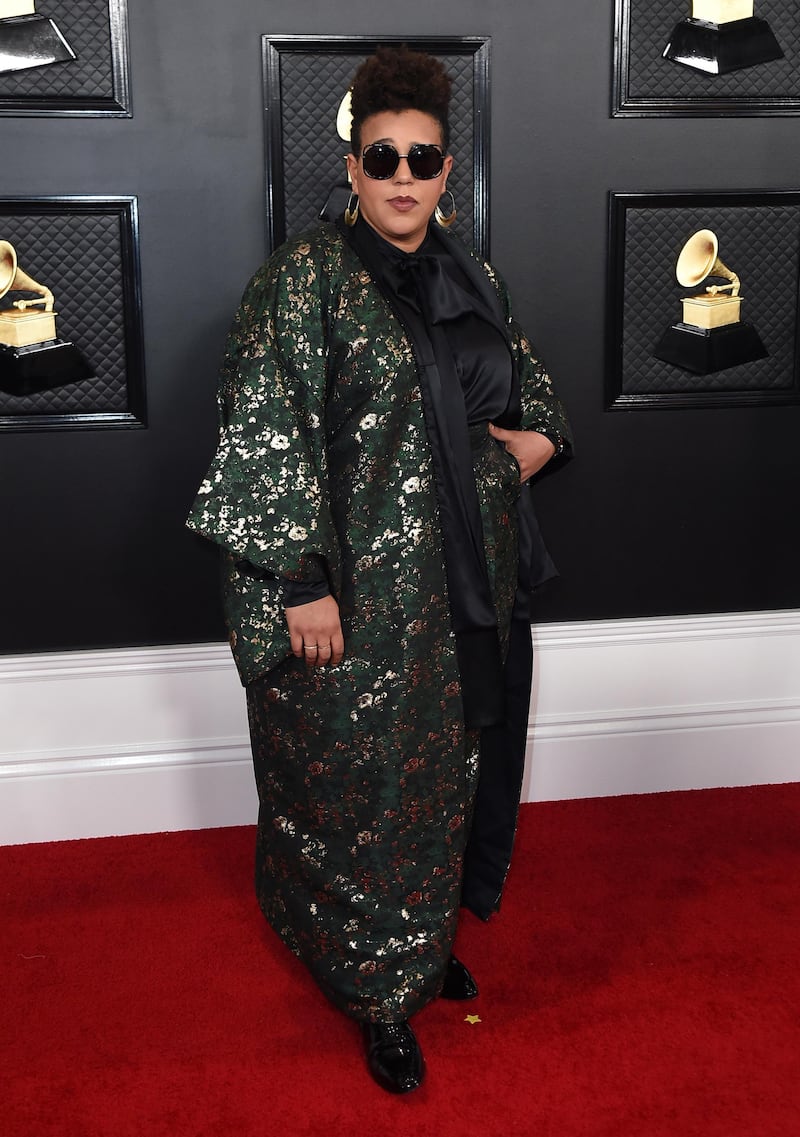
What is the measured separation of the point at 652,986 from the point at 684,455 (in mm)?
1301

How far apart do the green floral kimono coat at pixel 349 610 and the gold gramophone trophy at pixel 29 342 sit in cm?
73

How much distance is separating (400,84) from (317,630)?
Result: 0.89m

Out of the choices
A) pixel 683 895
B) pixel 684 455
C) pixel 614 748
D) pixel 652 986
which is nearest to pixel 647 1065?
pixel 652 986

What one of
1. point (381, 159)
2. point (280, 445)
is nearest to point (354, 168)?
point (381, 159)

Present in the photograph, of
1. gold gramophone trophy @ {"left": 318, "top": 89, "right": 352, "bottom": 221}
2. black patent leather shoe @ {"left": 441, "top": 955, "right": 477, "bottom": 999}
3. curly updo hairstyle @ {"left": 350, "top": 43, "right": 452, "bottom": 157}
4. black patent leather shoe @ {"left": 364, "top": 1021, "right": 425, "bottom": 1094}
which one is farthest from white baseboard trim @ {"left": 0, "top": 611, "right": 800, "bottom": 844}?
curly updo hairstyle @ {"left": 350, "top": 43, "right": 452, "bottom": 157}

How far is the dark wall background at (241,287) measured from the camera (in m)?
2.57

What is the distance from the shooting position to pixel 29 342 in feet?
8.62

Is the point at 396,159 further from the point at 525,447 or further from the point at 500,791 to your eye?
the point at 500,791

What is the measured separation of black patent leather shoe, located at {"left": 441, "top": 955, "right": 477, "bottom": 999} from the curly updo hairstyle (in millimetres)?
1535

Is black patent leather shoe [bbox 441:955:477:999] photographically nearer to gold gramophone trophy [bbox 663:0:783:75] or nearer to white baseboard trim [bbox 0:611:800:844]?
white baseboard trim [bbox 0:611:800:844]

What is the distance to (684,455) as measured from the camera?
2.98m

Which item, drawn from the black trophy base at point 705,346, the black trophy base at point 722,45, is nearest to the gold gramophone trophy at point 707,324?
the black trophy base at point 705,346

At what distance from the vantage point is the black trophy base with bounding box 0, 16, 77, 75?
2.49 m

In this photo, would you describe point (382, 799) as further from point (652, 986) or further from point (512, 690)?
point (652, 986)
